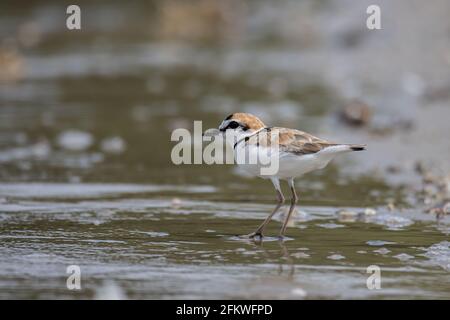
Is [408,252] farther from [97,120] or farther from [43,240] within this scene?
[97,120]

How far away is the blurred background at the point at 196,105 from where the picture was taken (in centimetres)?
742

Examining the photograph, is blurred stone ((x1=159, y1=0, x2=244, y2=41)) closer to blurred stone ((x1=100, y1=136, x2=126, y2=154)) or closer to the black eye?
blurred stone ((x1=100, y1=136, x2=126, y2=154))

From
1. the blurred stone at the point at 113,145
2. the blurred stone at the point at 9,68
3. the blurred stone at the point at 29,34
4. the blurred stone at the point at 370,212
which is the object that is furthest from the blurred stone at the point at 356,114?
the blurred stone at the point at 29,34

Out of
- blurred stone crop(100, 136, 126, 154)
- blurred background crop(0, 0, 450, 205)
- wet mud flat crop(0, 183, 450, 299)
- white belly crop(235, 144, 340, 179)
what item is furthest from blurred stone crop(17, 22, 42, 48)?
white belly crop(235, 144, 340, 179)

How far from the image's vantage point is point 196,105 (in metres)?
14.2

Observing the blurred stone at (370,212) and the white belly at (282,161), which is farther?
the blurred stone at (370,212)

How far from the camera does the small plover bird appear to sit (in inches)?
244

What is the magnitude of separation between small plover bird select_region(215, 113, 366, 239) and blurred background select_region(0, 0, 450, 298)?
521 millimetres

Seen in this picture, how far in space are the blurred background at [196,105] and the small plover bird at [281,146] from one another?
0.52 metres

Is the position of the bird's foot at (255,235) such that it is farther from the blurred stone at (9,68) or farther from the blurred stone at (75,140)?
the blurred stone at (9,68)

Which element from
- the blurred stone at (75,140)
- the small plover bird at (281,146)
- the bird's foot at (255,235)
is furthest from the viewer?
the blurred stone at (75,140)

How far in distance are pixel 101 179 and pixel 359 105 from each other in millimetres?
4140

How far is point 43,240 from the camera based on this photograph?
619 centimetres
